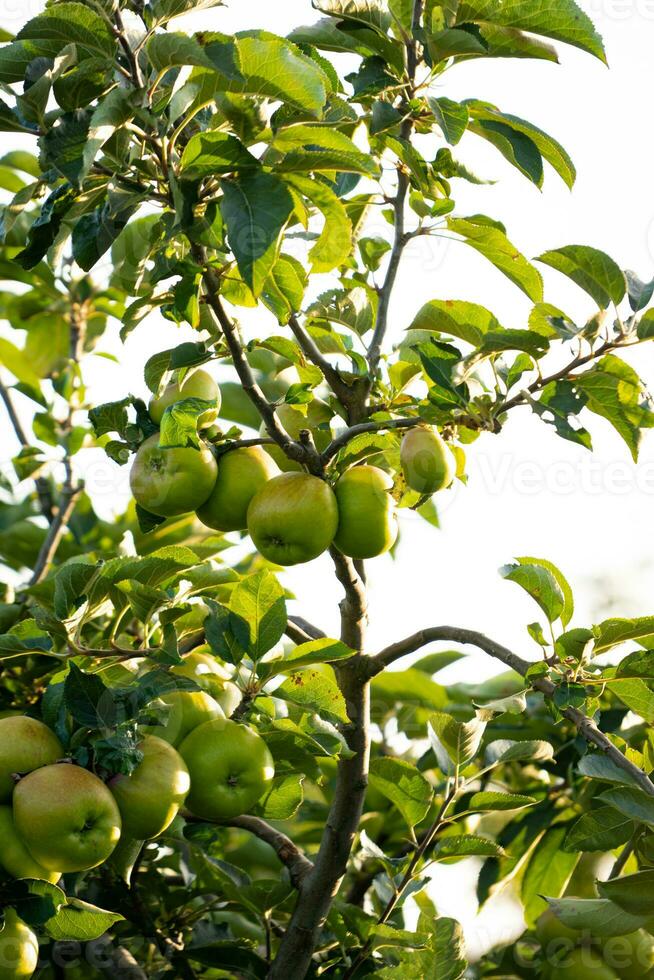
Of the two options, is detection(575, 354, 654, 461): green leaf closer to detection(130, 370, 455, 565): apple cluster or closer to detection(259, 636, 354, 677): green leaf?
detection(130, 370, 455, 565): apple cluster

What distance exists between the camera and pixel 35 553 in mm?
3135

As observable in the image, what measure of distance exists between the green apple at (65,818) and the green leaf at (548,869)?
51.8 inches

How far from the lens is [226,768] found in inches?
62.1

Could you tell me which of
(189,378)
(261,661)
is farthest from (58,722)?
(189,378)

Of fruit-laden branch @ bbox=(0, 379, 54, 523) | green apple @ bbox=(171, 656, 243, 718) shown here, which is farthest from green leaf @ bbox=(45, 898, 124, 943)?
fruit-laden branch @ bbox=(0, 379, 54, 523)

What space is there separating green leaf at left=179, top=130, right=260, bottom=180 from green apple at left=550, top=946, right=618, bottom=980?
1.61m

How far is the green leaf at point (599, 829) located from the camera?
158 centimetres

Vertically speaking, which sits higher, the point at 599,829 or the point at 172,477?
the point at 172,477

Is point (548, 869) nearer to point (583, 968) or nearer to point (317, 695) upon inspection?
point (583, 968)

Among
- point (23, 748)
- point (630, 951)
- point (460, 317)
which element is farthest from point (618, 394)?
point (630, 951)

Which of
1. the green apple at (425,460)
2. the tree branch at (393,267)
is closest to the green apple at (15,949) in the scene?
the green apple at (425,460)

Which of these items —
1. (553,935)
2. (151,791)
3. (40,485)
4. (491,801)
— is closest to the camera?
(151,791)

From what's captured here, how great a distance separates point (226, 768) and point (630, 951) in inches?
38.8

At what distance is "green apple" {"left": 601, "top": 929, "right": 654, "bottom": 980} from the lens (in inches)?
80.3
